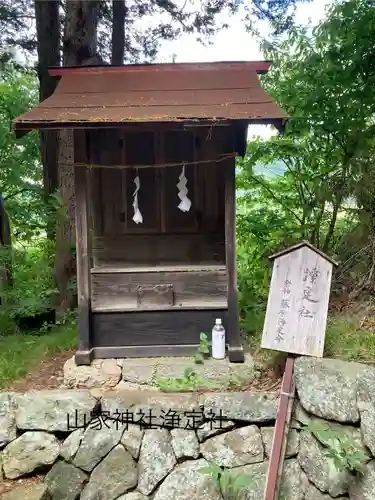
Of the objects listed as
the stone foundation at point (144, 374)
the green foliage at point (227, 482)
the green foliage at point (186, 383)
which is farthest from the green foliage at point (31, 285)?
the green foliage at point (227, 482)

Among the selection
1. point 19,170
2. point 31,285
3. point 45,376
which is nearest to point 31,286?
point 31,285

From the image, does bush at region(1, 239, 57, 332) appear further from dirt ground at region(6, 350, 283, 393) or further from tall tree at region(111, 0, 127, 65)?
tall tree at region(111, 0, 127, 65)

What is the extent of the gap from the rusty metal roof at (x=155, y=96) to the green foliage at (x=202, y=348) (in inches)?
82.0

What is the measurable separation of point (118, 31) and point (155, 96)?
14.8ft

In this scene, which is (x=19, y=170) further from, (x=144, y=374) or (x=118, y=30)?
(x=144, y=374)

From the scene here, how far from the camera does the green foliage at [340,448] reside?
3355 mm

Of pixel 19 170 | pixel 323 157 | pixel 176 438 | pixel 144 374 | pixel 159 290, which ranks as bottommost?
pixel 176 438

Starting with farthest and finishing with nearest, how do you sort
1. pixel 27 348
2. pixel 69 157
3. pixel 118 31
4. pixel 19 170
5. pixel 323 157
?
pixel 118 31, pixel 19 170, pixel 69 157, pixel 323 157, pixel 27 348

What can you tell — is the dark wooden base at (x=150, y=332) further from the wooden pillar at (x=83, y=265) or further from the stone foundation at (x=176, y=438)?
the stone foundation at (x=176, y=438)

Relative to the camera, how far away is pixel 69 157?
20.7 feet

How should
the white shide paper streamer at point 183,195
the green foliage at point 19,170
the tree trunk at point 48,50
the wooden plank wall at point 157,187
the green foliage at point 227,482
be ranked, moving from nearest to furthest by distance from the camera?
the green foliage at point 227,482
the white shide paper streamer at point 183,195
the wooden plank wall at point 157,187
the green foliage at point 19,170
the tree trunk at point 48,50

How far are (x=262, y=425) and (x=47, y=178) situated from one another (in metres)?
5.44

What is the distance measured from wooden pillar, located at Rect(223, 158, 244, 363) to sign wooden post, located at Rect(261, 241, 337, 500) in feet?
1.77

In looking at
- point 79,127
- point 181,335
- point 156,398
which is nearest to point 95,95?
point 79,127
